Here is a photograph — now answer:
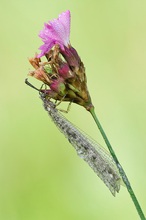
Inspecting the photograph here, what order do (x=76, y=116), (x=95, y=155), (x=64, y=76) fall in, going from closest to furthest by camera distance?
(x=64, y=76), (x=95, y=155), (x=76, y=116)

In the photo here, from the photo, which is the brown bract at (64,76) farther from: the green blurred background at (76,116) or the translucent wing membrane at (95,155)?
the green blurred background at (76,116)

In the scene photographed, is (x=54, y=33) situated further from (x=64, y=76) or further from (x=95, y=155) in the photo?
(x=95, y=155)

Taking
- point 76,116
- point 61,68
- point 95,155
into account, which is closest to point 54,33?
point 61,68

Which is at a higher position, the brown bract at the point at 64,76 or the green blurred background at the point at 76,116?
the green blurred background at the point at 76,116

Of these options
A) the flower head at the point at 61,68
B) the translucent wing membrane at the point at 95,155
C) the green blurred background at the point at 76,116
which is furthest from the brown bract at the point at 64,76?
the green blurred background at the point at 76,116

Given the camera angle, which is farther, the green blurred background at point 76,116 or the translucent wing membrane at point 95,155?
the green blurred background at point 76,116

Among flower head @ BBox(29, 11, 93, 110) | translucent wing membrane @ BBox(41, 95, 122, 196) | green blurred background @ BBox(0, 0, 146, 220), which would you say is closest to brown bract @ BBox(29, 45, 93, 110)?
flower head @ BBox(29, 11, 93, 110)

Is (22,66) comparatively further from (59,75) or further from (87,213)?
(59,75)
